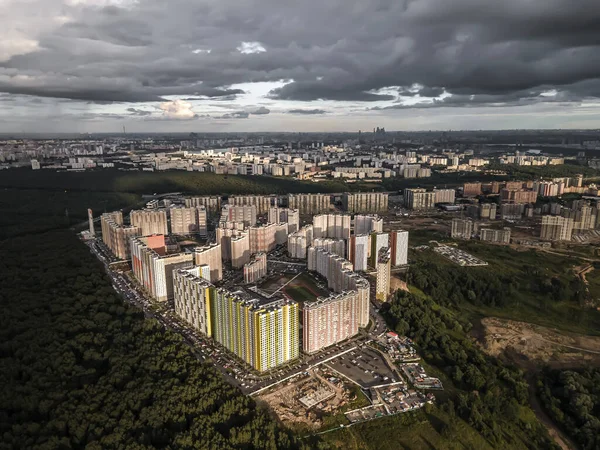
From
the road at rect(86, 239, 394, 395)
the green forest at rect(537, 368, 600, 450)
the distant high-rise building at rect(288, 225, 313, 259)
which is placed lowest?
the green forest at rect(537, 368, 600, 450)

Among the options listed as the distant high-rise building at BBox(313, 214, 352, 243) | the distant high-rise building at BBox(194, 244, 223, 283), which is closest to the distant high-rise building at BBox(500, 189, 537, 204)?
the distant high-rise building at BBox(313, 214, 352, 243)

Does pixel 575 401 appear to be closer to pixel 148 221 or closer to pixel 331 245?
pixel 331 245

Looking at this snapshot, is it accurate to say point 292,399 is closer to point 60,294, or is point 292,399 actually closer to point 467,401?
point 467,401

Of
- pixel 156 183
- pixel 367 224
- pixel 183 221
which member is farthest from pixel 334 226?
pixel 156 183

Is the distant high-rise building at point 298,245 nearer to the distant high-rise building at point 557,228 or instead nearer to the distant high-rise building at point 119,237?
the distant high-rise building at point 119,237

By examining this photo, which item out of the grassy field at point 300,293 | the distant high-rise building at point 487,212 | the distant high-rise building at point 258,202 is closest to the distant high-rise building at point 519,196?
the distant high-rise building at point 487,212

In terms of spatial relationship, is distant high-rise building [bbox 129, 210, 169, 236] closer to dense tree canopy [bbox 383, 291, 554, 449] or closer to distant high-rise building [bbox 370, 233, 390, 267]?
distant high-rise building [bbox 370, 233, 390, 267]
